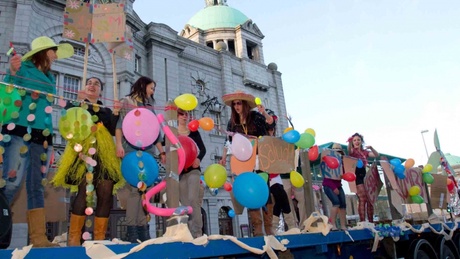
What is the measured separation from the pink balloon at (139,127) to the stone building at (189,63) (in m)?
7.13

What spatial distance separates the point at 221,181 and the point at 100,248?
2.45 m

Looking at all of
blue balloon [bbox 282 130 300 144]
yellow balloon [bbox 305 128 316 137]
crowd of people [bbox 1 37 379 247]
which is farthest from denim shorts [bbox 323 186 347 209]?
crowd of people [bbox 1 37 379 247]

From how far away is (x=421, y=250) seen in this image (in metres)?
5.49

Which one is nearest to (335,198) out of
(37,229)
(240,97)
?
(240,97)

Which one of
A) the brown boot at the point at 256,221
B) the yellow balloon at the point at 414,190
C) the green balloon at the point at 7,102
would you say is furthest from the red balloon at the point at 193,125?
the yellow balloon at the point at 414,190

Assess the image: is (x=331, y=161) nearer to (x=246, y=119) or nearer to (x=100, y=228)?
(x=246, y=119)

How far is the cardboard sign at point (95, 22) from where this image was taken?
3.88 meters

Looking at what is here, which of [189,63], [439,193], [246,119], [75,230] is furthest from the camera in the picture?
[189,63]

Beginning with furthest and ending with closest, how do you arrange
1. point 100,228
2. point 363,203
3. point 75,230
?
point 363,203
point 100,228
point 75,230

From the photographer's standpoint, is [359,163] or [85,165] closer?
[85,165]

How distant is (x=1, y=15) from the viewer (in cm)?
1430

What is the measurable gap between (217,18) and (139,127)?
2540 cm

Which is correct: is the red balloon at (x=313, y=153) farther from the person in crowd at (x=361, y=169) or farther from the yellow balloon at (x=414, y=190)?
the yellow balloon at (x=414, y=190)

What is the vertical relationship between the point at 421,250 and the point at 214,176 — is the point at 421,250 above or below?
below
